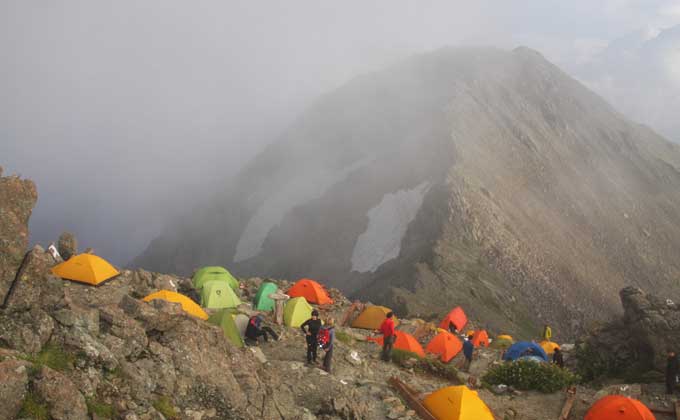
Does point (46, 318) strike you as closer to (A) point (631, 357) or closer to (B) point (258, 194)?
(A) point (631, 357)

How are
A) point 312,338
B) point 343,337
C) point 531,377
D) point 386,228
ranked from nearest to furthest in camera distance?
point 312,338, point 531,377, point 343,337, point 386,228

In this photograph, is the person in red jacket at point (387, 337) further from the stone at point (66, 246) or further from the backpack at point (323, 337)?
the stone at point (66, 246)

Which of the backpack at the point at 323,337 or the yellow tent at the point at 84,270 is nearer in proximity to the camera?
the backpack at the point at 323,337

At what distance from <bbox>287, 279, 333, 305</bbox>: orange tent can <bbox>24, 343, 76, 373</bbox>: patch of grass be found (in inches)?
847

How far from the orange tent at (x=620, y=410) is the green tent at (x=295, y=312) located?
11.1 meters

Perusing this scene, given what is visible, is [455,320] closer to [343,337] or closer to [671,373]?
[343,337]

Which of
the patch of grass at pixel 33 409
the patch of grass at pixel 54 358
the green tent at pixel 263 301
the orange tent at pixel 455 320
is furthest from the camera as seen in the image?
the orange tent at pixel 455 320

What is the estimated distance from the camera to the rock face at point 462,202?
145 feet

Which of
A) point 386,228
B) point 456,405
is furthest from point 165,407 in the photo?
point 386,228

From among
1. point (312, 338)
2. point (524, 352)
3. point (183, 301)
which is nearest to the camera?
point (312, 338)

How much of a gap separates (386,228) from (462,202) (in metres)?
7.36

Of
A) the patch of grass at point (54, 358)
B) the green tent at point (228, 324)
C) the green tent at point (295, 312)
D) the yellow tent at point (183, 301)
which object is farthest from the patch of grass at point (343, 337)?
the patch of grass at point (54, 358)

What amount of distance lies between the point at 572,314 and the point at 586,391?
29613 millimetres

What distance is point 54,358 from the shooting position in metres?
8.12
